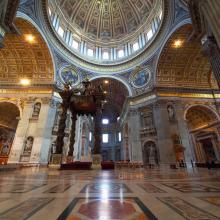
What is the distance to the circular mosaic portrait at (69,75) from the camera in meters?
19.6

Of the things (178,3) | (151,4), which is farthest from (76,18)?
(178,3)

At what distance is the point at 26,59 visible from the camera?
1727cm

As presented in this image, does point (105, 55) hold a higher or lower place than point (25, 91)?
higher

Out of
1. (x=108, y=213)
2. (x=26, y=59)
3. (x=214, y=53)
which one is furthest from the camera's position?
(x=26, y=59)

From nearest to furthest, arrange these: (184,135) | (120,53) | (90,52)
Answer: (184,135)
(90,52)
(120,53)

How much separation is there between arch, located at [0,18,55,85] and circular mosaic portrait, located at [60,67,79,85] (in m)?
1.66

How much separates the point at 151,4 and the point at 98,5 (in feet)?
37.5

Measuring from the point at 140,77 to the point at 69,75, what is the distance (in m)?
10.9

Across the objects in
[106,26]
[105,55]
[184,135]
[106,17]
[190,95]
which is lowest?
[184,135]

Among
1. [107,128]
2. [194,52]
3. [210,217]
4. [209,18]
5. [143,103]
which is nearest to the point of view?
[210,217]

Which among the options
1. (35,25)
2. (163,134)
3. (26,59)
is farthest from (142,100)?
(26,59)

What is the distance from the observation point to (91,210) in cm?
136

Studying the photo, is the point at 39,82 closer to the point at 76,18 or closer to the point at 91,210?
the point at 76,18

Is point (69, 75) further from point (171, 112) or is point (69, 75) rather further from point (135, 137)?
point (171, 112)
